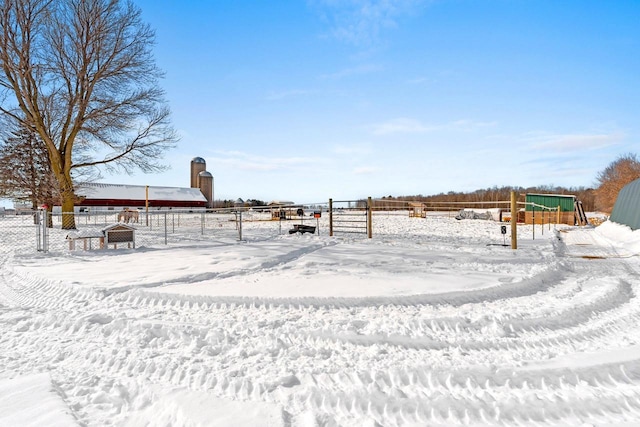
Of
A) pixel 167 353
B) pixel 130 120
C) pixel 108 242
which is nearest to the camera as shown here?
pixel 167 353

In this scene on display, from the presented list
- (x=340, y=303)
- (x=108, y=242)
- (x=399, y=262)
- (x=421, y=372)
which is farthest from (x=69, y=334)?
(x=108, y=242)

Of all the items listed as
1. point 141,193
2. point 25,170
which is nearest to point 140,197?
point 141,193

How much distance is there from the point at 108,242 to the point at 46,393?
10027 mm

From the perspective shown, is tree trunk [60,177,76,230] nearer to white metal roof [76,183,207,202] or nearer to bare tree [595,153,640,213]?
white metal roof [76,183,207,202]

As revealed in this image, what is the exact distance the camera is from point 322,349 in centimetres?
338

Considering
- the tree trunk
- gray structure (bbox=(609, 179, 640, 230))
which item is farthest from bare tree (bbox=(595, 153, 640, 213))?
the tree trunk

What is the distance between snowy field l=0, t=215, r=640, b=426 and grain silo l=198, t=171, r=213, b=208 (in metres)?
52.1

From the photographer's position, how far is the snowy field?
2.44 meters

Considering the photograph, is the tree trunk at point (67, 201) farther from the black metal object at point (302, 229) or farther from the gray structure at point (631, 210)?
the gray structure at point (631, 210)

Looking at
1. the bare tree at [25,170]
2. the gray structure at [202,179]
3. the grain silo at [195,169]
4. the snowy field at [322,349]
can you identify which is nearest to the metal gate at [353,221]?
the snowy field at [322,349]

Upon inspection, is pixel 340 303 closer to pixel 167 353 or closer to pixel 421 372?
pixel 421 372

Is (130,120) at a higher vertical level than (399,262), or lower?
higher

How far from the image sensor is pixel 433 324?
4.04 meters

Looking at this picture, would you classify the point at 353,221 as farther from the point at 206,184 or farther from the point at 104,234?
the point at 206,184
